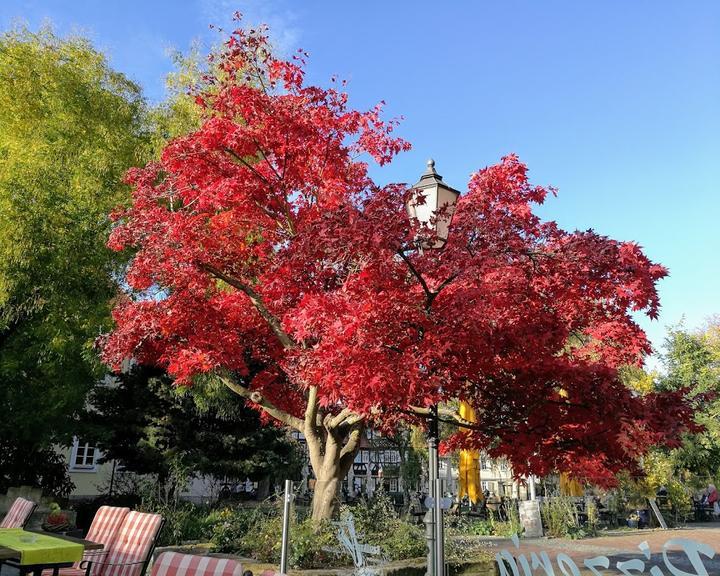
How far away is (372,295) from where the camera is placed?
5.80 m

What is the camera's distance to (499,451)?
21.8 feet

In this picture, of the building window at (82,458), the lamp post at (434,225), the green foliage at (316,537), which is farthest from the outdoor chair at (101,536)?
the building window at (82,458)

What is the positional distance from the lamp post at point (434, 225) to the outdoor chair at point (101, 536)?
3637 millimetres

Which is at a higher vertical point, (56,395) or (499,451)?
(56,395)

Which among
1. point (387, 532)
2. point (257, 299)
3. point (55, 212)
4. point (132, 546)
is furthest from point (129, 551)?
point (55, 212)

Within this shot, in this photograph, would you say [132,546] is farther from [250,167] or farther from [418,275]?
[250,167]

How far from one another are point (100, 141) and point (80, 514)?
9755 mm

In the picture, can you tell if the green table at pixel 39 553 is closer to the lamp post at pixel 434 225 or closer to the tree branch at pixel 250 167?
the lamp post at pixel 434 225

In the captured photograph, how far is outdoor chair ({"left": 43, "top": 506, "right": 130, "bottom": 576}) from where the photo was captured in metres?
6.05

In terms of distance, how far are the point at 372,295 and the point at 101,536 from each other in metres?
4.43

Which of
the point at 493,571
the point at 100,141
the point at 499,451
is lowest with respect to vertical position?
the point at 493,571

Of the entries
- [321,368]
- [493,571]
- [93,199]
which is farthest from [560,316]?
[93,199]

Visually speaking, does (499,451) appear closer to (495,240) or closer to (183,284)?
(495,240)

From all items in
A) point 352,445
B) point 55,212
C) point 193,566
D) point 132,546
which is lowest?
point 193,566
